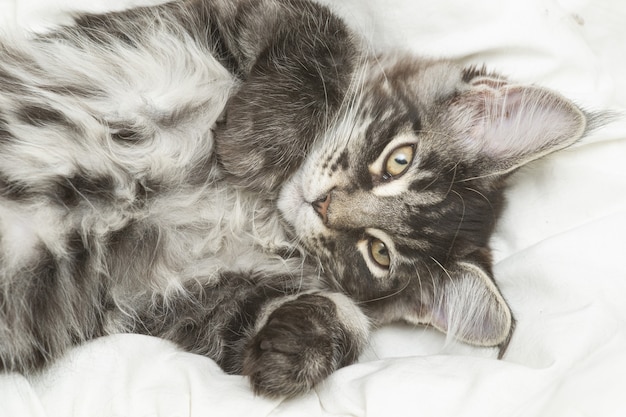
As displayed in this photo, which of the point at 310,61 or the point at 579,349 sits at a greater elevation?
the point at 310,61

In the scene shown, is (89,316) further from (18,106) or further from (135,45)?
(135,45)

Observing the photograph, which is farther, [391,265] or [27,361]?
[391,265]

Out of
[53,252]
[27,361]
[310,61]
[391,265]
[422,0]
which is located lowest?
[27,361]

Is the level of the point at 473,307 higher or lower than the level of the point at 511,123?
lower

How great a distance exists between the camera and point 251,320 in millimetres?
2090

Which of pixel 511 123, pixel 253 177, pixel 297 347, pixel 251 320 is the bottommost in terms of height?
pixel 251 320

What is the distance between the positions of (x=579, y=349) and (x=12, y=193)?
5.88 ft

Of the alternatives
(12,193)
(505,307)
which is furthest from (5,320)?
(505,307)

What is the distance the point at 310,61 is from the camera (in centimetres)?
212

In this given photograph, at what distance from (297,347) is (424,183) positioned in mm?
656

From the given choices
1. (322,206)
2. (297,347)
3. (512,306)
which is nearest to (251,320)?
(297,347)

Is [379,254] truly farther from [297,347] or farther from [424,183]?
[297,347]

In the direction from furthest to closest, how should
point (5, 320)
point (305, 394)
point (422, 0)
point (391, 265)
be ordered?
point (422, 0) → point (391, 265) → point (305, 394) → point (5, 320)

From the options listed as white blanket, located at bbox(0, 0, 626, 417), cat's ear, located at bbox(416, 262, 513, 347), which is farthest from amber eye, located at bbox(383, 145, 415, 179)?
white blanket, located at bbox(0, 0, 626, 417)
